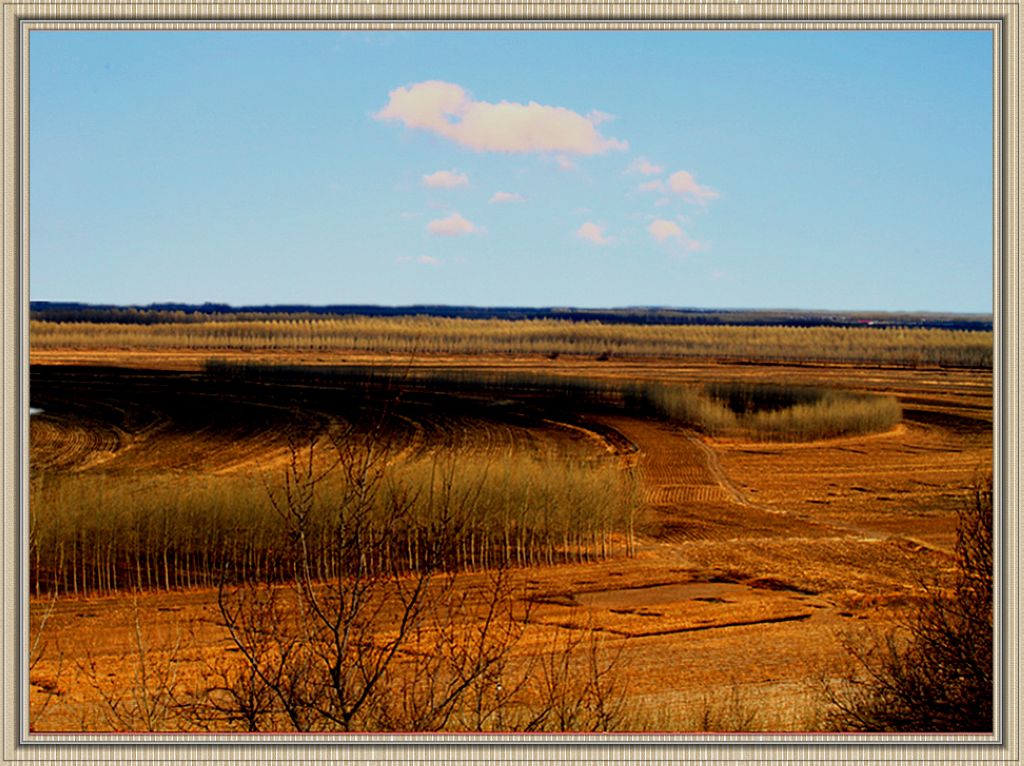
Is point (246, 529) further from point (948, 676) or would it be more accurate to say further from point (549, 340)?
point (549, 340)

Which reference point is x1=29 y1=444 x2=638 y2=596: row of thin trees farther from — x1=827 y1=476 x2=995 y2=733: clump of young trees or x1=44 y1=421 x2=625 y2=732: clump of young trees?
x1=827 y1=476 x2=995 y2=733: clump of young trees

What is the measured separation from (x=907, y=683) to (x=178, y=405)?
2873cm

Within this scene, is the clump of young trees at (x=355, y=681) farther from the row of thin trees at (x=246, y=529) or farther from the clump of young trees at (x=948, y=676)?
the row of thin trees at (x=246, y=529)

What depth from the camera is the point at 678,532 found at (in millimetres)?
16484

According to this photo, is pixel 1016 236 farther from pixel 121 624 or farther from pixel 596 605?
pixel 121 624

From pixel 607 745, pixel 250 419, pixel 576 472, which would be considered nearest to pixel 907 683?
pixel 607 745

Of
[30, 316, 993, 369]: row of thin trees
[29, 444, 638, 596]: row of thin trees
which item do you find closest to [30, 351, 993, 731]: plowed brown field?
[29, 444, 638, 596]: row of thin trees

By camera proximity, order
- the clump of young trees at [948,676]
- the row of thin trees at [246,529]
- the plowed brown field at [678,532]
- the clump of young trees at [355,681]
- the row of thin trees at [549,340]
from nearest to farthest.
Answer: the clump of young trees at [355,681] → the clump of young trees at [948,676] → the plowed brown field at [678,532] → the row of thin trees at [246,529] → the row of thin trees at [549,340]

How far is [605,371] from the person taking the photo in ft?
165

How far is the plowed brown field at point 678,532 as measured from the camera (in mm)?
9133

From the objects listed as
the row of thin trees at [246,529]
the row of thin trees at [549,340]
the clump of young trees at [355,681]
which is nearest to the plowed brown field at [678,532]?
the clump of young trees at [355,681]

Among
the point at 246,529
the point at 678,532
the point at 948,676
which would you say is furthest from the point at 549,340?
the point at 948,676

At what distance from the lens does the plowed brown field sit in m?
9.13
